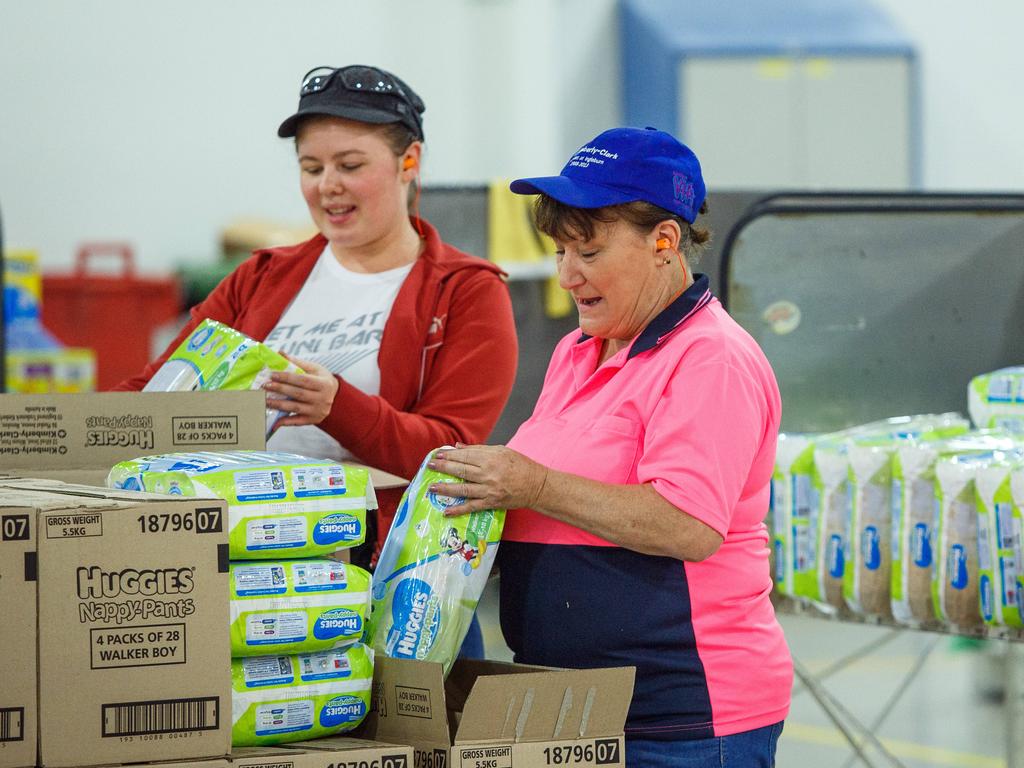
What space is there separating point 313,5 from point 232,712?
6.93 meters

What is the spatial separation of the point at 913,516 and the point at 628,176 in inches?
49.2

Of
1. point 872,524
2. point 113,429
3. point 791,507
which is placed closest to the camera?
point 113,429

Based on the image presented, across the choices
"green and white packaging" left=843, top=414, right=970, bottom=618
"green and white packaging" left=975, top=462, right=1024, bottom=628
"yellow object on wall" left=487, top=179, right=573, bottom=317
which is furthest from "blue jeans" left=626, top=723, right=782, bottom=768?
"yellow object on wall" left=487, top=179, right=573, bottom=317

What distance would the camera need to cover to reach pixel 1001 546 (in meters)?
2.66

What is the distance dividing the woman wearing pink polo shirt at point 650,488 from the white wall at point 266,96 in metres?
5.26

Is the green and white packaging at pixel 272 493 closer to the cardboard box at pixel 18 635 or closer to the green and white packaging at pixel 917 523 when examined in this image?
the cardboard box at pixel 18 635

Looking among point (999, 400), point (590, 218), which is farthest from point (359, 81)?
point (999, 400)

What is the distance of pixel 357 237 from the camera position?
246 centimetres

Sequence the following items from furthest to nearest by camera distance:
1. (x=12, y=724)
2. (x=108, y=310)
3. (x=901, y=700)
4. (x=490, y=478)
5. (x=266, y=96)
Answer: (x=266, y=96), (x=108, y=310), (x=901, y=700), (x=490, y=478), (x=12, y=724)

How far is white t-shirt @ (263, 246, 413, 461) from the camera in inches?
94.7

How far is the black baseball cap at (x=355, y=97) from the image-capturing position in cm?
239

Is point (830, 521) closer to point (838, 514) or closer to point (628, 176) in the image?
point (838, 514)

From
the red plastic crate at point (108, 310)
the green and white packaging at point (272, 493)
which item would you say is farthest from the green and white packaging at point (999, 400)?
the red plastic crate at point (108, 310)

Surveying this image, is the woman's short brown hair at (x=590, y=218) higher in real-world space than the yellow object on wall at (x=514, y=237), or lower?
lower
